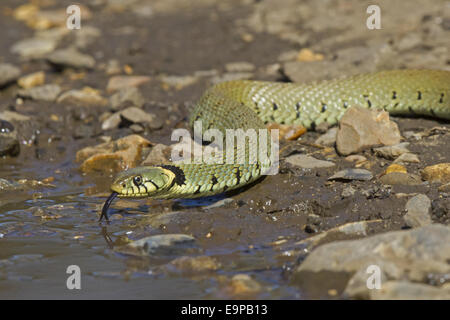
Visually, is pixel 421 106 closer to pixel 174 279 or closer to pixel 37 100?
pixel 174 279

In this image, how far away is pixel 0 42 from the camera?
15156 millimetres

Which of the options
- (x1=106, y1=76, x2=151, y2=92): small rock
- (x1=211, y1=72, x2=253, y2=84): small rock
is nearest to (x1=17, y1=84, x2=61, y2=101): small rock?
(x1=106, y1=76, x2=151, y2=92): small rock

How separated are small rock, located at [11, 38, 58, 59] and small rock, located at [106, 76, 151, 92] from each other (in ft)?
8.81

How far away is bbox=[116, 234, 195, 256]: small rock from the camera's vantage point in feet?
20.7

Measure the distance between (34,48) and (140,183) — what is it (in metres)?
8.18

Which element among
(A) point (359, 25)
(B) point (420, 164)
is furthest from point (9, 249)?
(A) point (359, 25)

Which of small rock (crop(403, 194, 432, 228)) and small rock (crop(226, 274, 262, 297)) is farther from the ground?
small rock (crop(403, 194, 432, 228))

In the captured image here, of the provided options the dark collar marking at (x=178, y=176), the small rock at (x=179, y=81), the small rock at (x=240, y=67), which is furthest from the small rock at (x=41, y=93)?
the dark collar marking at (x=178, y=176)

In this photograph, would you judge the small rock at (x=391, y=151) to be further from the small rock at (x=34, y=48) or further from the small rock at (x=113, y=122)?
the small rock at (x=34, y=48)

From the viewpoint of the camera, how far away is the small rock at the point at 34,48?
13977 millimetres

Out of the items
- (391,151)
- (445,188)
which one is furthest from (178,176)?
(445,188)

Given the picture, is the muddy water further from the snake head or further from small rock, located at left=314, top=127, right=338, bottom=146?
the snake head

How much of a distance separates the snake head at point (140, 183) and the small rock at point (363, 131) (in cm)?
245

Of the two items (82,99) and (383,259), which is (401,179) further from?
(82,99)
